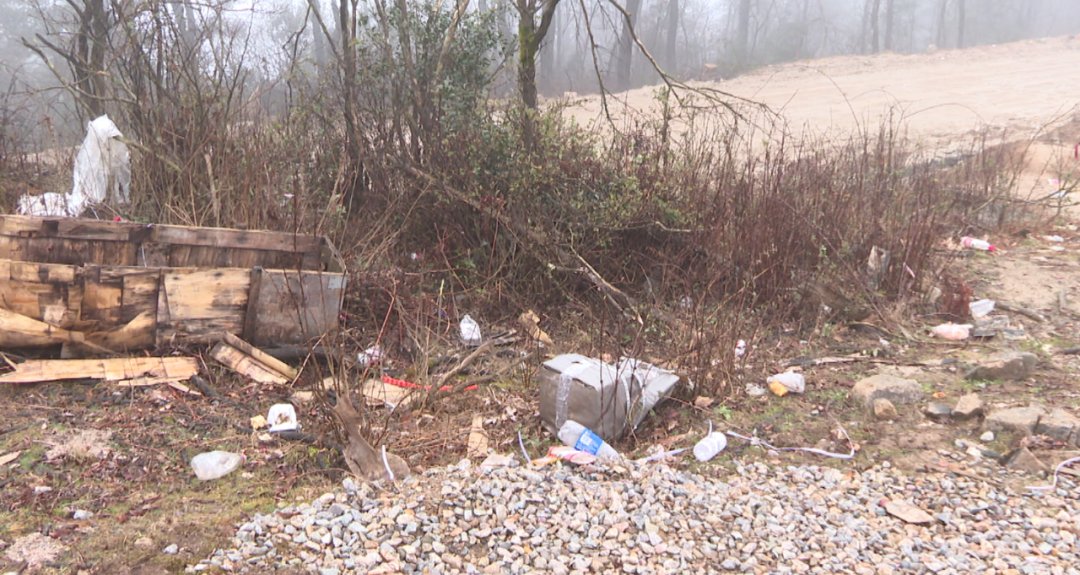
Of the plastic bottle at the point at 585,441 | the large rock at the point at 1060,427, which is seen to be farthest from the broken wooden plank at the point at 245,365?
the large rock at the point at 1060,427

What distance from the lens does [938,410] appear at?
3.84 metres

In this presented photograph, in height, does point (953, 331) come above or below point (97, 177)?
below

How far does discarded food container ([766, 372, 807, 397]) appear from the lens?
13.8 ft

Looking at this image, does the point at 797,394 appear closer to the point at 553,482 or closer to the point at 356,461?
the point at 553,482

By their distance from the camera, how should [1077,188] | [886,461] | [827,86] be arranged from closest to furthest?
[886,461], [1077,188], [827,86]

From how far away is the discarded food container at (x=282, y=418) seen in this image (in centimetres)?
362

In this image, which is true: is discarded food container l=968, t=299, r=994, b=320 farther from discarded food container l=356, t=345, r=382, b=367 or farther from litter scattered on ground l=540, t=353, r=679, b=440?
discarded food container l=356, t=345, r=382, b=367

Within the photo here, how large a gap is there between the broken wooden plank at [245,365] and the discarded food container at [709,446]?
2.33 m

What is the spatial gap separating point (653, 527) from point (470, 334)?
2510mm

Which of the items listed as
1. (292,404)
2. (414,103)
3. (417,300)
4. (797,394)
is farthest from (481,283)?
(797,394)

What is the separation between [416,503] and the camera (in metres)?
2.84

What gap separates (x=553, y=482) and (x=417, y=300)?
2.38 m

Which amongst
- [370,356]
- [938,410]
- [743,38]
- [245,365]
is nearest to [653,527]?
[938,410]

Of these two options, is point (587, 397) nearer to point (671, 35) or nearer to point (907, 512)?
point (907, 512)
